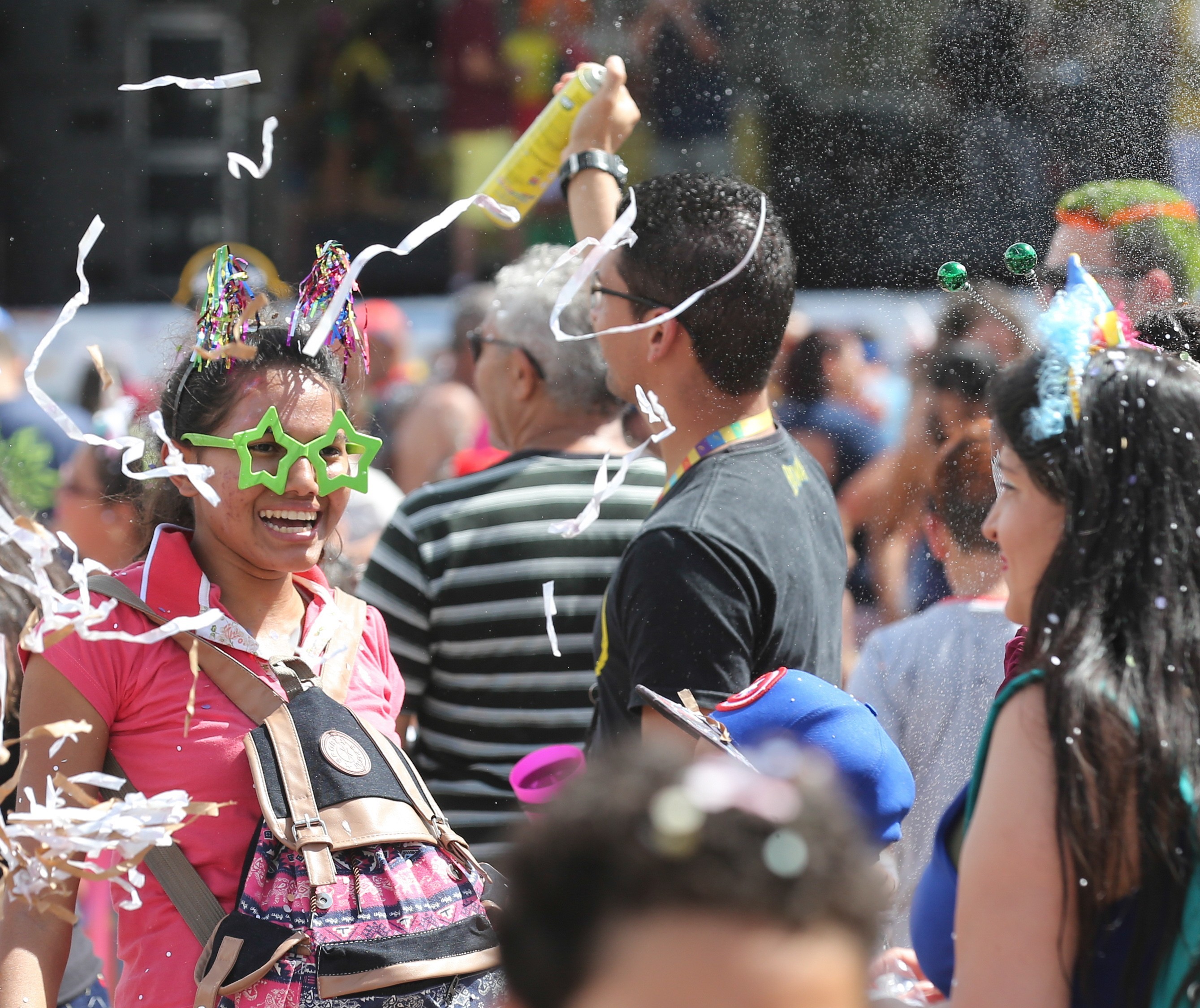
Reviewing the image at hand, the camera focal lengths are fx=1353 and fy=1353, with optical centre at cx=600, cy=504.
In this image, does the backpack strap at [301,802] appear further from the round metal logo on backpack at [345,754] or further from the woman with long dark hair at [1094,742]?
the woman with long dark hair at [1094,742]

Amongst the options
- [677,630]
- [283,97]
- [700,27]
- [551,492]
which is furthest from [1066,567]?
[283,97]

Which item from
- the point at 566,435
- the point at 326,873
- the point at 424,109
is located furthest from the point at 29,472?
the point at 424,109

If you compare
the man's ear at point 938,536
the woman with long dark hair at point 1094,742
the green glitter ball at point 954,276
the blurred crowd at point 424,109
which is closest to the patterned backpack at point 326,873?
the woman with long dark hair at point 1094,742

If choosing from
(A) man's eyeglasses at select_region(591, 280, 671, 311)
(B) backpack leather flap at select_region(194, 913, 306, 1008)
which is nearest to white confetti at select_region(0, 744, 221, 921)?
(B) backpack leather flap at select_region(194, 913, 306, 1008)

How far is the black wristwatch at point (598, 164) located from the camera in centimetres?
211

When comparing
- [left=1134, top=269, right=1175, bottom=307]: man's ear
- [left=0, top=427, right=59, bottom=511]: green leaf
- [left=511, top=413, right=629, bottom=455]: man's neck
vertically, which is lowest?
[left=0, top=427, right=59, bottom=511]: green leaf

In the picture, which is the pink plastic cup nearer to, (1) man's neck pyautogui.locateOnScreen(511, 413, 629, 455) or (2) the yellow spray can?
(1) man's neck pyautogui.locateOnScreen(511, 413, 629, 455)

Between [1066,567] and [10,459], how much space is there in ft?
7.42

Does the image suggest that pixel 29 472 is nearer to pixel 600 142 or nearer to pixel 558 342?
pixel 558 342

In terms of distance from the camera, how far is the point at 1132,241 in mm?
1795

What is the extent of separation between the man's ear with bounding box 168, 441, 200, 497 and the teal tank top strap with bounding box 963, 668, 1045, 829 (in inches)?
36.6

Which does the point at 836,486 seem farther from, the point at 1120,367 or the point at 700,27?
the point at 1120,367

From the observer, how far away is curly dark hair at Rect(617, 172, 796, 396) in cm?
183

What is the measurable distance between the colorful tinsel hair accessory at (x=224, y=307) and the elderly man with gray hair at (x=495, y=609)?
0.63m
